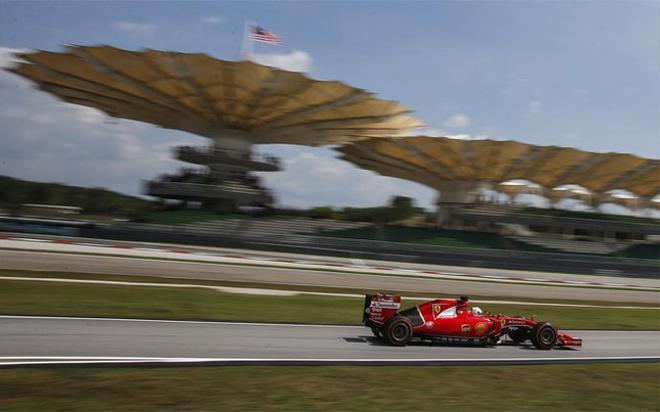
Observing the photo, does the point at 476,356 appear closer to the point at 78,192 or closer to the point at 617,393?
the point at 617,393

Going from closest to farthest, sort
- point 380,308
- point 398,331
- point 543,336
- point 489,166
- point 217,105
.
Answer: point 398,331 → point 380,308 → point 543,336 → point 217,105 → point 489,166

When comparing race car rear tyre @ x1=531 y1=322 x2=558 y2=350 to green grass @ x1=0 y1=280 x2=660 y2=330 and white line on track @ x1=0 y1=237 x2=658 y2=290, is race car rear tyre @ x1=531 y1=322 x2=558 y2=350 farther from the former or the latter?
white line on track @ x1=0 y1=237 x2=658 y2=290

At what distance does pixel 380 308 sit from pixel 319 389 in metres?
4.52

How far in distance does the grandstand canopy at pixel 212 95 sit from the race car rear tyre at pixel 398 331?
3073 cm

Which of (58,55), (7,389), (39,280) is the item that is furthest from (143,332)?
(58,55)

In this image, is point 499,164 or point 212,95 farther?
point 499,164

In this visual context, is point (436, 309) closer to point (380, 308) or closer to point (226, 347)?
point (380, 308)

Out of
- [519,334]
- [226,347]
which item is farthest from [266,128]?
[226,347]

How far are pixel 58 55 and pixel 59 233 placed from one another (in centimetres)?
1337

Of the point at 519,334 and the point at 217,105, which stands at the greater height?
the point at 217,105

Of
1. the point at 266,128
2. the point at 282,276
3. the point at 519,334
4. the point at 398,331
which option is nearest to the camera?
the point at 398,331

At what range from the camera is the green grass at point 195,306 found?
14.4 metres

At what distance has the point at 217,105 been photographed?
48.5 meters

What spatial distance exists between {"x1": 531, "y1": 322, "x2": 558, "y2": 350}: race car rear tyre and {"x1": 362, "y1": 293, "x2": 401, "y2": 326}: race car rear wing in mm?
3832
